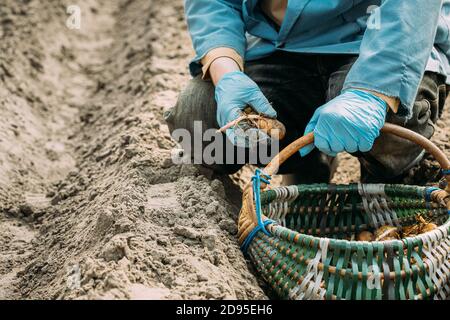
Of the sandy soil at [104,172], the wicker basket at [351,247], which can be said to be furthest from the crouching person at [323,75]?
the sandy soil at [104,172]

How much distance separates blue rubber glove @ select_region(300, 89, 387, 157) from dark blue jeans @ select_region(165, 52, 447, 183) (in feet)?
0.83

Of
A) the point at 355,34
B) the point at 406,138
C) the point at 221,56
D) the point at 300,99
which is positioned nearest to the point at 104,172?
the point at 221,56

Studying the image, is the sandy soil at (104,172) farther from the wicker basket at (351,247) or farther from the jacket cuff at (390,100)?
the jacket cuff at (390,100)

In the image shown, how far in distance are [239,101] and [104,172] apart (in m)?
0.73

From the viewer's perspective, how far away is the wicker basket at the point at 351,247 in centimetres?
161

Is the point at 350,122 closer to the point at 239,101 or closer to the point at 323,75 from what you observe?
the point at 239,101

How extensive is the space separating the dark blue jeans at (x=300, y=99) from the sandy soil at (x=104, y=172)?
190 millimetres

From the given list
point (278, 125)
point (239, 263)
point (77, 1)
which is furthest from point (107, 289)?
point (77, 1)

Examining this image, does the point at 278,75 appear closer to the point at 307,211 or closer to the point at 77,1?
the point at 307,211

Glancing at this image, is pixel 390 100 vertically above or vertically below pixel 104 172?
above

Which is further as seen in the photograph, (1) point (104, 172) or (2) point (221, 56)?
(1) point (104, 172)

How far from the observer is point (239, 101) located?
6.52 feet

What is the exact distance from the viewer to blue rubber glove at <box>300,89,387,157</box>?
1.77 metres

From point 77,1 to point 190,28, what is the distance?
88.6 inches
